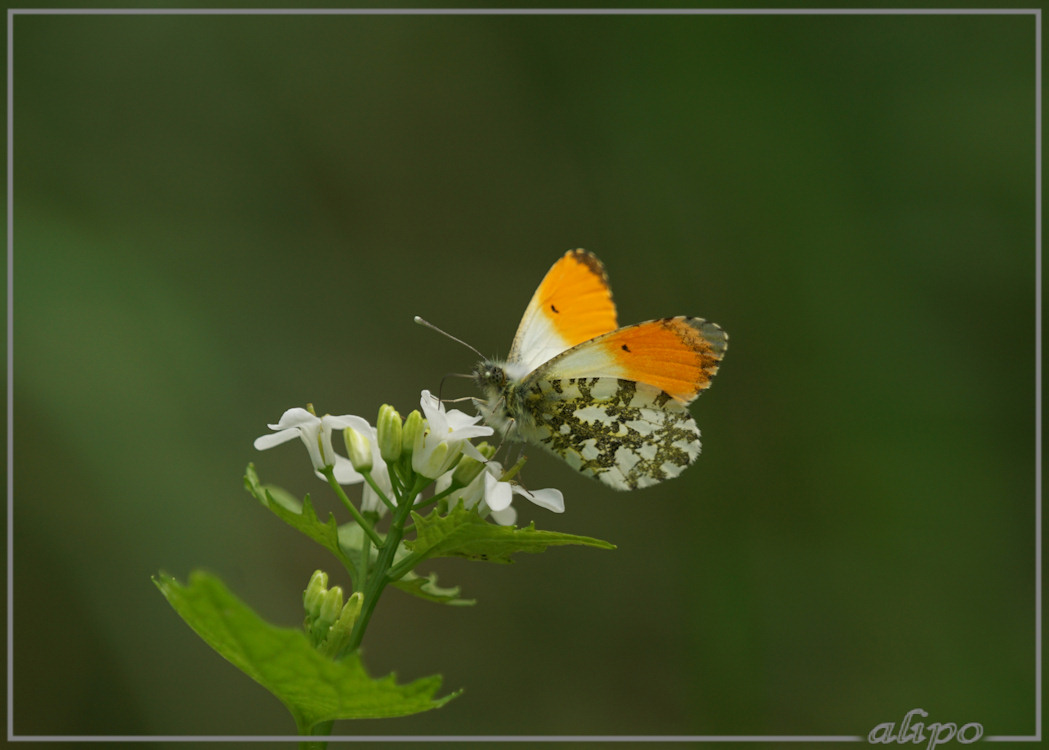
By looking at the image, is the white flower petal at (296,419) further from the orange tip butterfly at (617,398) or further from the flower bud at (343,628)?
the orange tip butterfly at (617,398)

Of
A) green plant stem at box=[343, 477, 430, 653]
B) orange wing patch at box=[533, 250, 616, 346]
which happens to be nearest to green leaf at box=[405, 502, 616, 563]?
green plant stem at box=[343, 477, 430, 653]

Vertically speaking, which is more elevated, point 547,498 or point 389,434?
point 389,434

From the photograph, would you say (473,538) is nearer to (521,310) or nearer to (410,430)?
(410,430)

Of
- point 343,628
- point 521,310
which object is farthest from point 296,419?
point 521,310

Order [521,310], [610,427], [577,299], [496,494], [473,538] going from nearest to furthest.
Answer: [473,538] → [496,494] → [610,427] → [577,299] → [521,310]

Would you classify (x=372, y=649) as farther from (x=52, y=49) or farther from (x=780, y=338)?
(x=52, y=49)

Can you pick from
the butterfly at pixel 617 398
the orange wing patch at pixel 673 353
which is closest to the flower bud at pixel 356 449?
the butterfly at pixel 617 398
